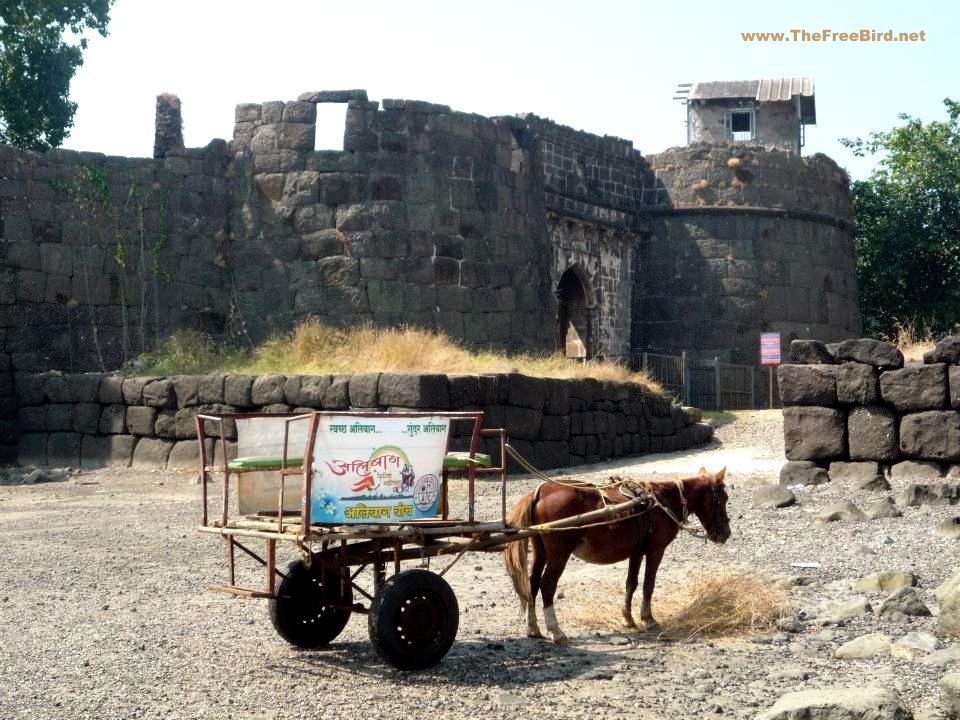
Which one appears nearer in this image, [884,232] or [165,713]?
[165,713]

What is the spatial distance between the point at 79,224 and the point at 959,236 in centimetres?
2285

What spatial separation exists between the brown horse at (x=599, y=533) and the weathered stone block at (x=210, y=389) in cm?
984

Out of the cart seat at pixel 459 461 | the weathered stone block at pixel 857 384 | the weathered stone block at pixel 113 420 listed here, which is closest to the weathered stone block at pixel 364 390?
the weathered stone block at pixel 113 420

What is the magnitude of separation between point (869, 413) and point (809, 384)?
682mm

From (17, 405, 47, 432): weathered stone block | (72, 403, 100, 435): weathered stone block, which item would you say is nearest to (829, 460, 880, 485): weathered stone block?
(72, 403, 100, 435): weathered stone block

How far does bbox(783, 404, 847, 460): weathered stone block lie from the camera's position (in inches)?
560

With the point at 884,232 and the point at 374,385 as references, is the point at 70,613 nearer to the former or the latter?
the point at 374,385

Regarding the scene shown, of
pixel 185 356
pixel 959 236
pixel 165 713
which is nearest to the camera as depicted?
pixel 165 713

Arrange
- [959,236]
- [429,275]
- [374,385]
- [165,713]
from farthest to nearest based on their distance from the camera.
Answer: [959,236]
[429,275]
[374,385]
[165,713]

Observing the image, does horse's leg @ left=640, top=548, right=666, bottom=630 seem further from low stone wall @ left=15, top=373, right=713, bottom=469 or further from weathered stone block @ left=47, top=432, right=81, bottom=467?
weathered stone block @ left=47, top=432, right=81, bottom=467

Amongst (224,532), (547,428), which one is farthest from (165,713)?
(547,428)

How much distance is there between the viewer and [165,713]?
6242mm

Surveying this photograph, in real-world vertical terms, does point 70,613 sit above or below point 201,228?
below

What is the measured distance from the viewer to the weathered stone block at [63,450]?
1859cm
